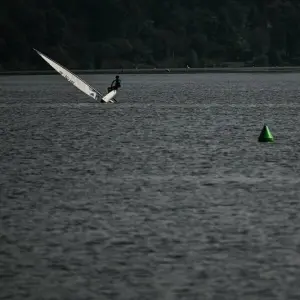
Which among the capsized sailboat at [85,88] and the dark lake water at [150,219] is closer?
the dark lake water at [150,219]

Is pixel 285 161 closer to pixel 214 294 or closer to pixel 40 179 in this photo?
pixel 40 179

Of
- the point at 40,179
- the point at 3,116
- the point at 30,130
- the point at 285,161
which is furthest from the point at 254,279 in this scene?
the point at 3,116

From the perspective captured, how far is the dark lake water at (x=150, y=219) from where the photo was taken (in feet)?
52.4

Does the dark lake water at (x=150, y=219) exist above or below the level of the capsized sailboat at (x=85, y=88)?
above

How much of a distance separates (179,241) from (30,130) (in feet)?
118

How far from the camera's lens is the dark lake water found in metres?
16.0

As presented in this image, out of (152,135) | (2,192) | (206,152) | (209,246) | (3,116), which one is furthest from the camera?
(3,116)

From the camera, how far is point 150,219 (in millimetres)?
22266

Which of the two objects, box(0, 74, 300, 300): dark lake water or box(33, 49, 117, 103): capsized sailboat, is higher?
box(0, 74, 300, 300): dark lake water

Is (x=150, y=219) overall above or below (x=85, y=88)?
above

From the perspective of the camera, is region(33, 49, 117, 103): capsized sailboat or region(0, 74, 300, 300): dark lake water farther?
region(33, 49, 117, 103): capsized sailboat

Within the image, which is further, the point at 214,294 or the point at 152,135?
the point at 152,135

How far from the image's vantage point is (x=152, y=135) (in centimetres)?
5016

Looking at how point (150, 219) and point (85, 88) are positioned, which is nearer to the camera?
point (150, 219)
